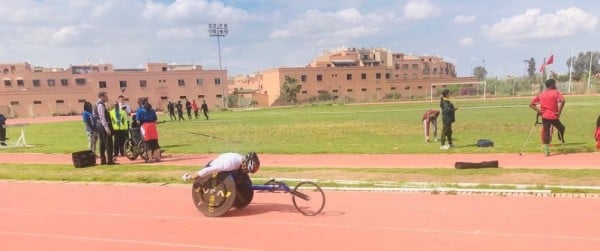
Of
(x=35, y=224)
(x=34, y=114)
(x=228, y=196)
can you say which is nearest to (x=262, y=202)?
(x=228, y=196)

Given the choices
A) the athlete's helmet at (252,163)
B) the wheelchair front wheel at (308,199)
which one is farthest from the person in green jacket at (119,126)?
the athlete's helmet at (252,163)

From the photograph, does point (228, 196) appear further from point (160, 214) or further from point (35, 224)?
point (35, 224)

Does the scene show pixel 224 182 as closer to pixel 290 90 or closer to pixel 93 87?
pixel 290 90

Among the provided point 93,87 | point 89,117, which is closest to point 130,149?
point 89,117

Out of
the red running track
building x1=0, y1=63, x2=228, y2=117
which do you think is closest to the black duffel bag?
the red running track

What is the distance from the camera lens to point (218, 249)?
6301mm

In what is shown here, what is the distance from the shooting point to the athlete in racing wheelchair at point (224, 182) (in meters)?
7.55

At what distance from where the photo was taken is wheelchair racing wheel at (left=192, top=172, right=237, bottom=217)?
24.9 feet

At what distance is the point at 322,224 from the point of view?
7.15 meters

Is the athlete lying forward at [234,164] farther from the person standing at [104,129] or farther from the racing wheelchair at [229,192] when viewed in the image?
the person standing at [104,129]

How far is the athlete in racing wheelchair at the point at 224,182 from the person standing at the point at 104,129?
695 centimetres

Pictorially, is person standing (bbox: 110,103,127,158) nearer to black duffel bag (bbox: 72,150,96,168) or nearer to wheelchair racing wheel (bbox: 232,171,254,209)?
black duffel bag (bbox: 72,150,96,168)

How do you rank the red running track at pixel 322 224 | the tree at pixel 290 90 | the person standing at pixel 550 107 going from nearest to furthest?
the red running track at pixel 322 224
the person standing at pixel 550 107
the tree at pixel 290 90

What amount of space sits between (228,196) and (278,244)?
1.51 metres
